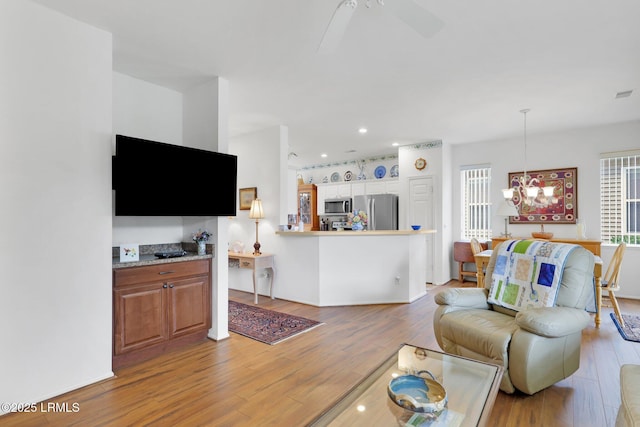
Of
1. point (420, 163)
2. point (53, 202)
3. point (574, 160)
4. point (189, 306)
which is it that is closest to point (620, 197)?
point (574, 160)

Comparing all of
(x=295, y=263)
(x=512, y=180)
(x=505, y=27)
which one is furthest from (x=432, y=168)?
(x=505, y=27)

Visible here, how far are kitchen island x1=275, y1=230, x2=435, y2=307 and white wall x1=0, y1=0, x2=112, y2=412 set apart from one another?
101 inches

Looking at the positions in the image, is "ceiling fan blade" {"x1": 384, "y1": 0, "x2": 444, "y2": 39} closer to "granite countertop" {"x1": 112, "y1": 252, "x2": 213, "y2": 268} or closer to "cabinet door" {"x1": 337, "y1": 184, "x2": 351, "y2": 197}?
"granite countertop" {"x1": 112, "y1": 252, "x2": 213, "y2": 268}

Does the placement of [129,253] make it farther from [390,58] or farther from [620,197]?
[620,197]

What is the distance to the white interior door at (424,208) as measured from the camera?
19.4ft

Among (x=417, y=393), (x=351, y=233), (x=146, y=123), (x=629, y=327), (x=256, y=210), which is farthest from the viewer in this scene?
(x=256, y=210)

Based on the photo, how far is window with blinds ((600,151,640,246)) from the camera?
4734mm

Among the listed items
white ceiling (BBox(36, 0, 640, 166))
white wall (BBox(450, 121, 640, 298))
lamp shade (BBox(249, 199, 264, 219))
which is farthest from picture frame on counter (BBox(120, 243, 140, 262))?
white wall (BBox(450, 121, 640, 298))

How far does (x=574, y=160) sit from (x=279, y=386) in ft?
18.1

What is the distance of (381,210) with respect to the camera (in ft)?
20.9

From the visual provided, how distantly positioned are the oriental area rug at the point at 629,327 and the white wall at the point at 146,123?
189 inches

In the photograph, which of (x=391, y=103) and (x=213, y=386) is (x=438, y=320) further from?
(x=391, y=103)

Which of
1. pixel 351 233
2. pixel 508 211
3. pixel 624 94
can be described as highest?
pixel 624 94

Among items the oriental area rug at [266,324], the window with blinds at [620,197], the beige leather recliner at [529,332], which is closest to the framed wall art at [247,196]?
the oriental area rug at [266,324]
